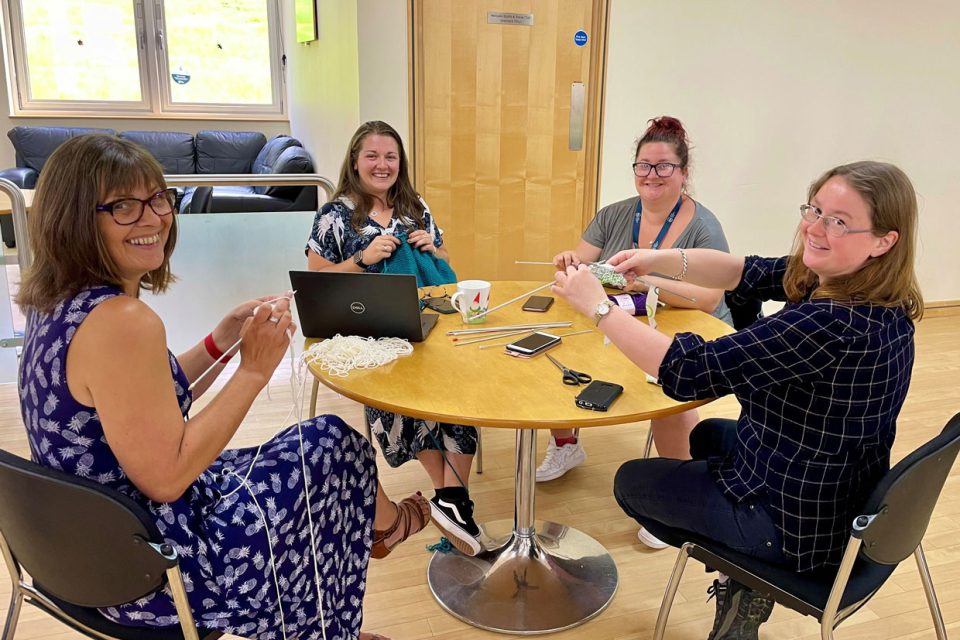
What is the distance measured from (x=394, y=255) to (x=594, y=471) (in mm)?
1077

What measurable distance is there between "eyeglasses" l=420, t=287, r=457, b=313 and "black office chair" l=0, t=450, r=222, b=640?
1.10 metres

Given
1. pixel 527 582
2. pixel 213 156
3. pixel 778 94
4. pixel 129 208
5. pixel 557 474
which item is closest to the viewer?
pixel 129 208

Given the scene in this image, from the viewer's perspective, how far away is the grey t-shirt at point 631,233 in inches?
90.4

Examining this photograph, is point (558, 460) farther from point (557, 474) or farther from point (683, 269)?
point (683, 269)

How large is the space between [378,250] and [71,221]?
116 centimetres

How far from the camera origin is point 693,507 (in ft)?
4.75

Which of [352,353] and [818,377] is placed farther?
[352,353]

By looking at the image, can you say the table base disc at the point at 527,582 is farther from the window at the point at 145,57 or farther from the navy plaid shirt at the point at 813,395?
the window at the point at 145,57

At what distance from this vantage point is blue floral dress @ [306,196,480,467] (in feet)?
7.10

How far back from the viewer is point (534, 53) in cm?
379

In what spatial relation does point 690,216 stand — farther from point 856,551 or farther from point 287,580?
point 287,580

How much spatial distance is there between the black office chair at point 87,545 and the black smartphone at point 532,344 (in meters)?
0.88

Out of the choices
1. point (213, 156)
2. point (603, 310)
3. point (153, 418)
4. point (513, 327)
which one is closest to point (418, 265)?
point (513, 327)

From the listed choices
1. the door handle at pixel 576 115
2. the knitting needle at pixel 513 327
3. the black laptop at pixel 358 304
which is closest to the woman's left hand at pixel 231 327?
the black laptop at pixel 358 304
